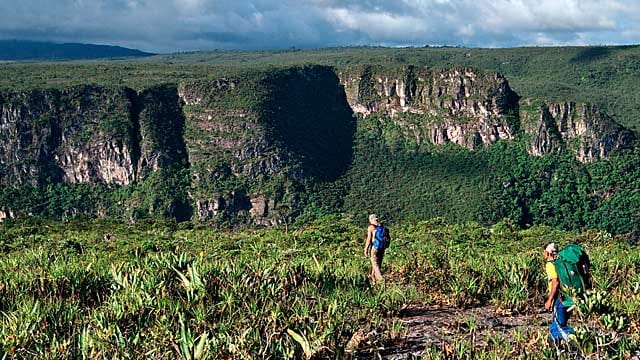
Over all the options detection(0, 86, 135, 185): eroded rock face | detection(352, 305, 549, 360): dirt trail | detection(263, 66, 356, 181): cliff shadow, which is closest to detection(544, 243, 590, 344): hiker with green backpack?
detection(352, 305, 549, 360): dirt trail

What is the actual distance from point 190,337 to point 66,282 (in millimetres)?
2478

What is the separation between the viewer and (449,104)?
252 feet

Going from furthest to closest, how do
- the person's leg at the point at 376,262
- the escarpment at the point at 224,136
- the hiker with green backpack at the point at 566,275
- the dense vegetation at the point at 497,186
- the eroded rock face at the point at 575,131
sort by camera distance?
the eroded rock face at the point at 575,131, the escarpment at the point at 224,136, the dense vegetation at the point at 497,186, the person's leg at the point at 376,262, the hiker with green backpack at the point at 566,275

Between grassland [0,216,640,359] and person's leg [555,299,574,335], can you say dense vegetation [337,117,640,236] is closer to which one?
grassland [0,216,640,359]

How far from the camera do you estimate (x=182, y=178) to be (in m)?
73.4

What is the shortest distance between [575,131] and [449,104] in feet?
44.1

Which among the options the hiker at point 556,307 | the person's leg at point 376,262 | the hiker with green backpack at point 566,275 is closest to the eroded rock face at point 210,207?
the person's leg at point 376,262

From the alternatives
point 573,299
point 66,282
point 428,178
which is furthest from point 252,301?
point 428,178

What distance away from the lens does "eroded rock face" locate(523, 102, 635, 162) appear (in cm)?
7162

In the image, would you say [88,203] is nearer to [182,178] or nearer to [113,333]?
[182,178]

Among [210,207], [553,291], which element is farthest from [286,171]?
[553,291]

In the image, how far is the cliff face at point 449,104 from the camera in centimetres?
7456

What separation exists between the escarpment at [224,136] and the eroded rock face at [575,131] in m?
0.11

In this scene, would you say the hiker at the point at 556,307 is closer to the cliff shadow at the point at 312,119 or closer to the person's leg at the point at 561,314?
the person's leg at the point at 561,314
